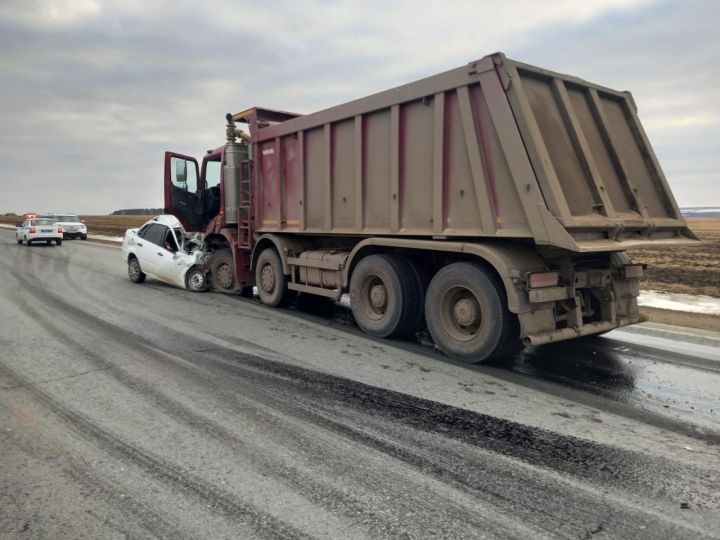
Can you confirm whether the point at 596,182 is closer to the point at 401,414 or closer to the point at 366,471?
the point at 401,414

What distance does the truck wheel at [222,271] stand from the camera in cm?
1082

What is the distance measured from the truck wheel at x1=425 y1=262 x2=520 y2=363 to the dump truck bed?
506 millimetres

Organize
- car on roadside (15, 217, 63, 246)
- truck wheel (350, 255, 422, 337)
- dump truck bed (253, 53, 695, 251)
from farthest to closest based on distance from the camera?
car on roadside (15, 217, 63, 246), truck wheel (350, 255, 422, 337), dump truck bed (253, 53, 695, 251)

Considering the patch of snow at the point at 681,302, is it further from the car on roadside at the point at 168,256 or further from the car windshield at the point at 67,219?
the car windshield at the point at 67,219

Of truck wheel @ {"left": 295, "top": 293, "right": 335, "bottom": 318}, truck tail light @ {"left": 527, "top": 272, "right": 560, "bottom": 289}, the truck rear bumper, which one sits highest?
truck tail light @ {"left": 527, "top": 272, "right": 560, "bottom": 289}

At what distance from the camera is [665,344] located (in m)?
6.67

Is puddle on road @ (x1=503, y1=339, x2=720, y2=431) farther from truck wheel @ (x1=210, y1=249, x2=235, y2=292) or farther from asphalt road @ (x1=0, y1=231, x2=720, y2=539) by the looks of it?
truck wheel @ (x1=210, y1=249, x2=235, y2=292)

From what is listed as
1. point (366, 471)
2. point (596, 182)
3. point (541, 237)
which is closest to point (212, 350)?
point (366, 471)

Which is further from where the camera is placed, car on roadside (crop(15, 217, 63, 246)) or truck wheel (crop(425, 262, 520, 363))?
car on roadside (crop(15, 217, 63, 246))

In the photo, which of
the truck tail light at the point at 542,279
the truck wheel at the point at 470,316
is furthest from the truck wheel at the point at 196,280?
the truck tail light at the point at 542,279

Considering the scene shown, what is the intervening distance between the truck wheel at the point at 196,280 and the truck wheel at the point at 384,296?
Answer: 497 cm

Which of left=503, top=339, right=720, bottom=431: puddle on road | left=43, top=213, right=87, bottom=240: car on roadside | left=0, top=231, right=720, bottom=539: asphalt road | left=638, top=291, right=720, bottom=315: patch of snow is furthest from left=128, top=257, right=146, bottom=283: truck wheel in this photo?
left=43, top=213, right=87, bottom=240: car on roadside

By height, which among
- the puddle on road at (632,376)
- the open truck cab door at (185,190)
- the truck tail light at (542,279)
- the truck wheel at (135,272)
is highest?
the open truck cab door at (185,190)

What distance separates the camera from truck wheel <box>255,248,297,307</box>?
30.5ft
